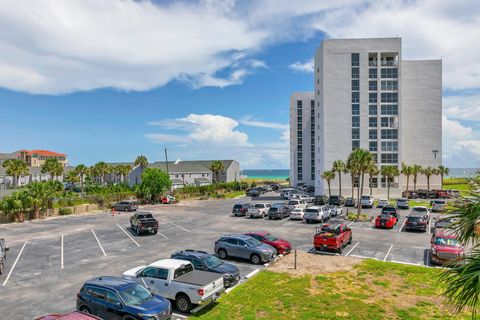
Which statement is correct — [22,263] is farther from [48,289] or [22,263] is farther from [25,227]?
[25,227]

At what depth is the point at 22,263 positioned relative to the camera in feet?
70.3

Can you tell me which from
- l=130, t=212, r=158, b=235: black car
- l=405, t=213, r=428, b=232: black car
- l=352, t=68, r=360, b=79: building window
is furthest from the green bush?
l=352, t=68, r=360, b=79: building window

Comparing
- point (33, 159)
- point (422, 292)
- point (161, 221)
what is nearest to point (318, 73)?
point (161, 221)

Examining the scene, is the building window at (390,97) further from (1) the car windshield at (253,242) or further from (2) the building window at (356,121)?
(1) the car windshield at (253,242)

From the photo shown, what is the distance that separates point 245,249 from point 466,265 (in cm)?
1555

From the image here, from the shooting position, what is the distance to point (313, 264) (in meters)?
19.7

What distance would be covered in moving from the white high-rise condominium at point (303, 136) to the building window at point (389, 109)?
118ft

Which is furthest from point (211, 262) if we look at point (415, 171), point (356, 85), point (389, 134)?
point (415, 171)

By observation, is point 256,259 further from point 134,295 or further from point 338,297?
point 134,295

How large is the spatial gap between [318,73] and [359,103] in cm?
1128

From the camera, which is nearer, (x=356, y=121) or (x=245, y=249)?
(x=245, y=249)

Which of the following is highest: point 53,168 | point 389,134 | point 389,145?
point 389,134

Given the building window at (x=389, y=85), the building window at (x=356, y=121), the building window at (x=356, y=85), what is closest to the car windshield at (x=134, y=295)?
the building window at (x=356, y=121)

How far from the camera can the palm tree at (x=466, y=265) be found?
568cm
